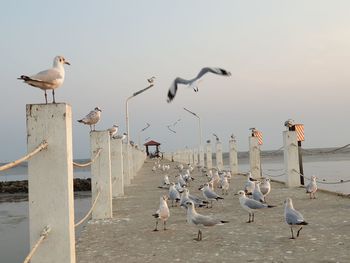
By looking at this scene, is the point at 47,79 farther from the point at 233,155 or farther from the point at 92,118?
the point at 233,155

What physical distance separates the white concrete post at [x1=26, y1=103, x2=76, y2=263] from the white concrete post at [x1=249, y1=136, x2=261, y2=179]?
16161mm

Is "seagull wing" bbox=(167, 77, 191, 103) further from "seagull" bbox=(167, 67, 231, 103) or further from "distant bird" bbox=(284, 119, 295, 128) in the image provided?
"distant bird" bbox=(284, 119, 295, 128)

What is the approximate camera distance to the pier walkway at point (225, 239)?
5.94m

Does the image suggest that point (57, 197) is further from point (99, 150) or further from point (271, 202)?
point (271, 202)

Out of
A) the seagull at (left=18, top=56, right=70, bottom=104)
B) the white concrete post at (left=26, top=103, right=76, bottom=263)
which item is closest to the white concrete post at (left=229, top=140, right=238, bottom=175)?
the seagull at (left=18, top=56, right=70, bottom=104)

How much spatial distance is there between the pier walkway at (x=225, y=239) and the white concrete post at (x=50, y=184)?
1.82 m

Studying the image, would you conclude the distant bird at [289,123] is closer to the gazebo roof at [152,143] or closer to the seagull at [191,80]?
the seagull at [191,80]

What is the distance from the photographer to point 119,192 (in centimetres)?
1395

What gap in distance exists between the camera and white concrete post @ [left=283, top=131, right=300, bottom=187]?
15.4 m

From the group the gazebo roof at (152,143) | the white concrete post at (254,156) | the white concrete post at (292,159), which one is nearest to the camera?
the white concrete post at (292,159)

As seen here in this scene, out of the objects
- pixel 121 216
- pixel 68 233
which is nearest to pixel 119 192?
pixel 121 216

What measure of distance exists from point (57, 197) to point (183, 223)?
15.9 feet

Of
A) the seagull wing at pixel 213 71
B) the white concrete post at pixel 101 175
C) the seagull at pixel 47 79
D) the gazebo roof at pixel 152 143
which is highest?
the gazebo roof at pixel 152 143

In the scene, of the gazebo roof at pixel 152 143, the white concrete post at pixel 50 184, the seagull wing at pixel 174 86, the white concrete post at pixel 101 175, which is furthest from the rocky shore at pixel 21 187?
Answer: the gazebo roof at pixel 152 143
